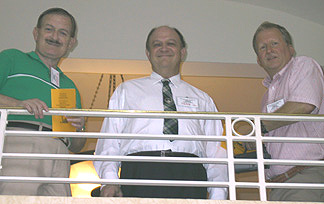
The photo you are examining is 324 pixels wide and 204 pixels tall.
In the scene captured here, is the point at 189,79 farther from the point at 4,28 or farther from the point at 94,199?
the point at 94,199

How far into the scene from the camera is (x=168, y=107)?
8.65 ft

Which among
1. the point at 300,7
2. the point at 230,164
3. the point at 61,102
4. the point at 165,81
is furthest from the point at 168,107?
the point at 300,7

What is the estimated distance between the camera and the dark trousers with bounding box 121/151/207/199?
2311mm

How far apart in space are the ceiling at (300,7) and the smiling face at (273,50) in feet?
5.29

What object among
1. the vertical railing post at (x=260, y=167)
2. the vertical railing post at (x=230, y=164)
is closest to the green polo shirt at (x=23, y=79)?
the vertical railing post at (x=230, y=164)

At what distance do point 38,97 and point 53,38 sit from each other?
486mm

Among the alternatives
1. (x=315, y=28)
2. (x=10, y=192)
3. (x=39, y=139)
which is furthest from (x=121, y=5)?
(x=10, y=192)

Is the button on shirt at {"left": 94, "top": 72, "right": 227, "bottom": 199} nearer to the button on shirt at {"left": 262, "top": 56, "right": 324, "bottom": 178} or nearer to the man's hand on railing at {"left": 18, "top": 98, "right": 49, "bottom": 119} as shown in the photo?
the button on shirt at {"left": 262, "top": 56, "right": 324, "bottom": 178}

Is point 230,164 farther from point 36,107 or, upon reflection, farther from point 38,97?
point 38,97

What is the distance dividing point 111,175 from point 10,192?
53 centimetres

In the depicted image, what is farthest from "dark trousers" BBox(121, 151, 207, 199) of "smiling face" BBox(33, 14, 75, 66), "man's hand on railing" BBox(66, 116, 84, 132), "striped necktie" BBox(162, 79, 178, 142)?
"smiling face" BBox(33, 14, 75, 66)

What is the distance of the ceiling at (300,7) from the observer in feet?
14.4

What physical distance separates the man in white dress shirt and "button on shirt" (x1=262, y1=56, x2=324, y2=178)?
36cm

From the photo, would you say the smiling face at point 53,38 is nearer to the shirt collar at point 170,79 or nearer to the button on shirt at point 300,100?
the shirt collar at point 170,79
